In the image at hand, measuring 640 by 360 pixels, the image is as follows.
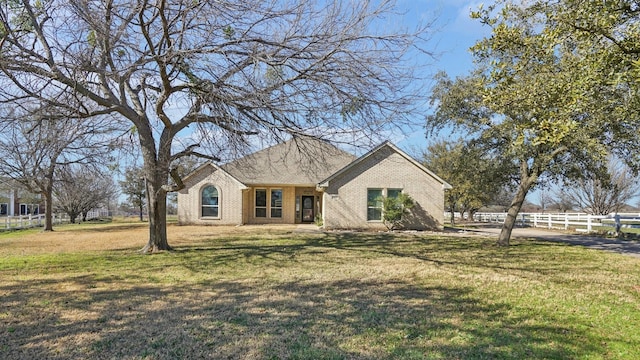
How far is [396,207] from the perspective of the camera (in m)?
20.7

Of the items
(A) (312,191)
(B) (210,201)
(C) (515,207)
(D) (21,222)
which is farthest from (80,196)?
(C) (515,207)

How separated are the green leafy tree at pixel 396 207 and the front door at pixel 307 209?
8176 millimetres

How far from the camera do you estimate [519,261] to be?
1170 cm

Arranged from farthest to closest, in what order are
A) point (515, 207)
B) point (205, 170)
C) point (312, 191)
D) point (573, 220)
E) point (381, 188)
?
point (312, 191)
point (573, 220)
point (205, 170)
point (381, 188)
point (515, 207)

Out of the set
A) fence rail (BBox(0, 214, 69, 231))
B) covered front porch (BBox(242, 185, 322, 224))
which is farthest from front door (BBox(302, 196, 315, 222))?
fence rail (BBox(0, 214, 69, 231))

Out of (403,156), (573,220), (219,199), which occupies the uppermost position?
(403,156)

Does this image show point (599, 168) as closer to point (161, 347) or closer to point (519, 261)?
point (519, 261)

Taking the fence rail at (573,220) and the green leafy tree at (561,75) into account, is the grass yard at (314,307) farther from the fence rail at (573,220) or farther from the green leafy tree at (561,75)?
the fence rail at (573,220)

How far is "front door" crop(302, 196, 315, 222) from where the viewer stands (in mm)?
28431

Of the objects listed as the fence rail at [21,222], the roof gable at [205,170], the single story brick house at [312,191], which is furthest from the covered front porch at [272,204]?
the fence rail at [21,222]

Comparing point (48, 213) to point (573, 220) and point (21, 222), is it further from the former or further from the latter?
point (573, 220)

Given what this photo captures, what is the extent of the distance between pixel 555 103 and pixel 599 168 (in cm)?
1018

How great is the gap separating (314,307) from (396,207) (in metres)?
14.9

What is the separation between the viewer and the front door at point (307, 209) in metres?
28.4
